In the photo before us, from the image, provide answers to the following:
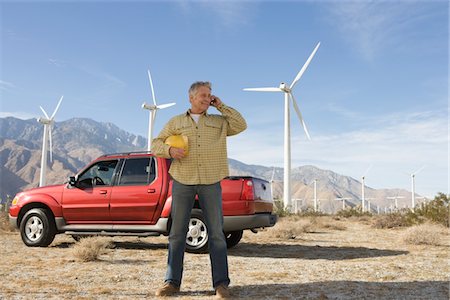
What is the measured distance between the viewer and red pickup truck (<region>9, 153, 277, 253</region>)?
7613mm

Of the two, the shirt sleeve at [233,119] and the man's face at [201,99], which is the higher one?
the man's face at [201,99]

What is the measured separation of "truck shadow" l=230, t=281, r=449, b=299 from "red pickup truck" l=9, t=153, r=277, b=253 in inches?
96.9

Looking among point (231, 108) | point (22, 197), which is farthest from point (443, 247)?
point (22, 197)

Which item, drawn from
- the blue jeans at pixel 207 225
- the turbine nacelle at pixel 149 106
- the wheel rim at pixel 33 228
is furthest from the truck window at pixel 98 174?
the turbine nacelle at pixel 149 106

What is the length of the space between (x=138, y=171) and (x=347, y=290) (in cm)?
466

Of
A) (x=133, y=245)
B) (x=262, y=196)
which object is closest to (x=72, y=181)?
(x=133, y=245)

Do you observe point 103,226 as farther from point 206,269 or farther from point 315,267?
point 315,267

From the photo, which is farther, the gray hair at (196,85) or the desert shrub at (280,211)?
the desert shrub at (280,211)

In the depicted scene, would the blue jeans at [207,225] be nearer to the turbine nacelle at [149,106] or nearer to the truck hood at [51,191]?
the truck hood at [51,191]

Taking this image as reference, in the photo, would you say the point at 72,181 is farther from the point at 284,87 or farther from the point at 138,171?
the point at 284,87

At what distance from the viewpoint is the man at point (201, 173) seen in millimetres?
4598

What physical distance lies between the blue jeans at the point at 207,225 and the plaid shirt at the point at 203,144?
0.37 feet

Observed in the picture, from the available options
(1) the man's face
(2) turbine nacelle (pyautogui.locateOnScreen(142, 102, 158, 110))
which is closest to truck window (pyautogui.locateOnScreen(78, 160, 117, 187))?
(1) the man's face

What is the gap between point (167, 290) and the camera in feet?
15.0
